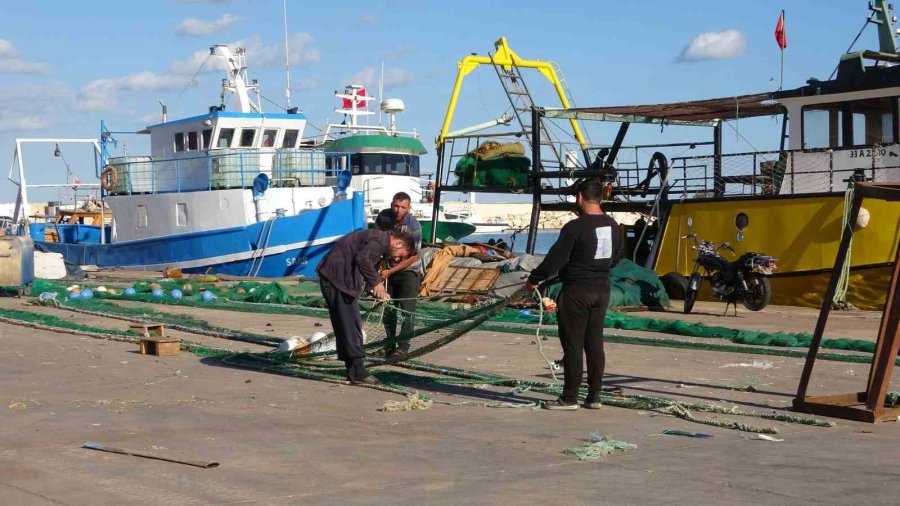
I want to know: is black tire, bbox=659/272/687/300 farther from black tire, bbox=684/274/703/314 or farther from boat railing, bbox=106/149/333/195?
boat railing, bbox=106/149/333/195

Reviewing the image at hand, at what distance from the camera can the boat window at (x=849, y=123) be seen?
1858 cm

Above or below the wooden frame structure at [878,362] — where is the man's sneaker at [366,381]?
below

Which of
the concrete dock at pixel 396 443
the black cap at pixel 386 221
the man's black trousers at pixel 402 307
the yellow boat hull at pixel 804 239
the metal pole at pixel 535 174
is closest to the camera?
the concrete dock at pixel 396 443

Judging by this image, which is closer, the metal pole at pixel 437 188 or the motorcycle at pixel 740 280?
the motorcycle at pixel 740 280

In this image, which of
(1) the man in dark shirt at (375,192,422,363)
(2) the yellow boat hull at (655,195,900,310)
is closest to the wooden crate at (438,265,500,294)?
(2) the yellow boat hull at (655,195,900,310)

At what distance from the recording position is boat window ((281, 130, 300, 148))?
103 feet

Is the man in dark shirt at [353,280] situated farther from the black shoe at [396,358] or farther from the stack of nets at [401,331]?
the stack of nets at [401,331]

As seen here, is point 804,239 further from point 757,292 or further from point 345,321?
point 345,321

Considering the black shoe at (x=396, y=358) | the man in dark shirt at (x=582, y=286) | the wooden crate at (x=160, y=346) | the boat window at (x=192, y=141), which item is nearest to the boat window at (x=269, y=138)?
the boat window at (x=192, y=141)

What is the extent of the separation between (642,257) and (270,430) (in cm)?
1566

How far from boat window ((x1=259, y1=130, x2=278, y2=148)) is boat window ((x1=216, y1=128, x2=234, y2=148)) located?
2.96 ft

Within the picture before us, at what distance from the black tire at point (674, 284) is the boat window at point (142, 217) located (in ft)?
58.7

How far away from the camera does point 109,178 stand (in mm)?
33562

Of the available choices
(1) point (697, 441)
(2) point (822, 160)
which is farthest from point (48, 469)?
(2) point (822, 160)
